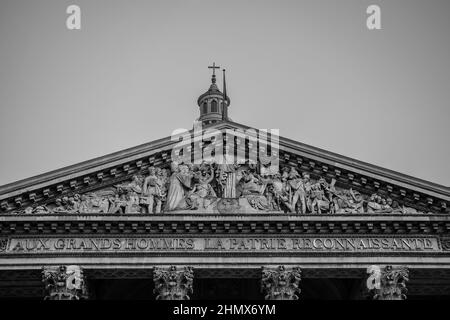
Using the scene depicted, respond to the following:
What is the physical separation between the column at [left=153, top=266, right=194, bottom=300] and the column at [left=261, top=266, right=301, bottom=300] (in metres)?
2.59

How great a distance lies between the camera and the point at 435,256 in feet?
78.9

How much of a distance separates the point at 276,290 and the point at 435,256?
596cm

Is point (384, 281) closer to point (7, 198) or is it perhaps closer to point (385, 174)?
point (385, 174)

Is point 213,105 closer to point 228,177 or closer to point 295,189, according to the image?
point 228,177

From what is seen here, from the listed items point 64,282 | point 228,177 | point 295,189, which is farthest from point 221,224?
point 64,282

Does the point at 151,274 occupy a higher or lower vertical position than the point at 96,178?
lower

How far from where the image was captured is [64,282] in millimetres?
22922

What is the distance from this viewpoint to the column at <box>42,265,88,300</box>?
22.7 m

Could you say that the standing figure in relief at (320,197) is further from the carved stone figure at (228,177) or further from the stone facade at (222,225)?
the carved stone figure at (228,177)
